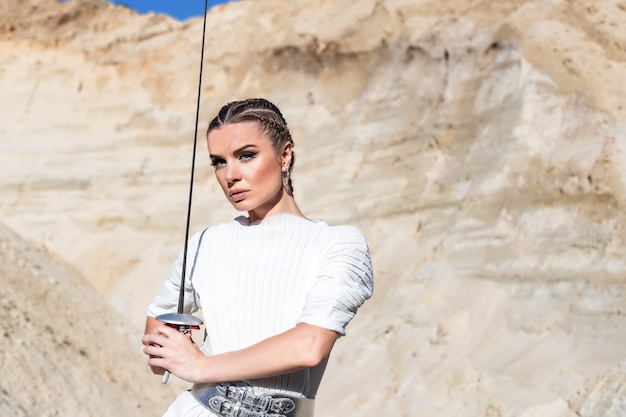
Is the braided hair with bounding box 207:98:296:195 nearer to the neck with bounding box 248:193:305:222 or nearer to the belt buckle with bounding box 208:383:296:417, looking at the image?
the neck with bounding box 248:193:305:222

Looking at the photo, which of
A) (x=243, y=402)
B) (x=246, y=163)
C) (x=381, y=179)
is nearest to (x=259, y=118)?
(x=246, y=163)

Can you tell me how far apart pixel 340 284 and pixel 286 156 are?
0.43 meters

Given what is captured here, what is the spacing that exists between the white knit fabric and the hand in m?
0.14

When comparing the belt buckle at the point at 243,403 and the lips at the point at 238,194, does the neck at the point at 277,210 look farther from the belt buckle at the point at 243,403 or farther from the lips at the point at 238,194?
the belt buckle at the point at 243,403

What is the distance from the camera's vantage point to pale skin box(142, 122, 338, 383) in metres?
1.96

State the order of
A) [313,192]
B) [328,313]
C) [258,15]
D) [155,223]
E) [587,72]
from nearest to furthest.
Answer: [328,313], [587,72], [313,192], [155,223], [258,15]

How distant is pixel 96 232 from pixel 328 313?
58.8 ft

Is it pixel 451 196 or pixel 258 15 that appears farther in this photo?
pixel 258 15

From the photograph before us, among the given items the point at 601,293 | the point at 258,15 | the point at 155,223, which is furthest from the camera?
the point at 258,15

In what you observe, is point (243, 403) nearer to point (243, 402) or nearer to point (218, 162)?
point (243, 402)

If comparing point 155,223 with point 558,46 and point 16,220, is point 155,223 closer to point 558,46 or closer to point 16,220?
point 16,220

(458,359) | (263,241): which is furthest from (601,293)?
(263,241)

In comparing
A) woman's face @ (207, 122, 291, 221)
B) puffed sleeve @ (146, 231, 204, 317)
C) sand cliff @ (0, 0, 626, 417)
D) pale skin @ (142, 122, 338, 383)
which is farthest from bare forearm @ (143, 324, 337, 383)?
sand cliff @ (0, 0, 626, 417)

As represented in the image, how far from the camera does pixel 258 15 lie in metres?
20.5
